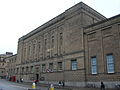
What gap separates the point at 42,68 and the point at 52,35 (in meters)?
9.29

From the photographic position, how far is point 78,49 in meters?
30.4

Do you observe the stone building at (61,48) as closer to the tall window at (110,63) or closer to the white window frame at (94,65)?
the white window frame at (94,65)

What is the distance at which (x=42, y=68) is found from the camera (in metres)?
41.7

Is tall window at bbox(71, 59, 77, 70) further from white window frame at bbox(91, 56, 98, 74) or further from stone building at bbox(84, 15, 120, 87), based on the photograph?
white window frame at bbox(91, 56, 98, 74)

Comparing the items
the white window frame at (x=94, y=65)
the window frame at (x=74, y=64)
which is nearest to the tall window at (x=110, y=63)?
the white window frame at (x=94, y=65)

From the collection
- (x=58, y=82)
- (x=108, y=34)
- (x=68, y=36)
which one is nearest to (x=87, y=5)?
(x=68, y=36)

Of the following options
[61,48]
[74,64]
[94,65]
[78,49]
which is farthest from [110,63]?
[61,48]

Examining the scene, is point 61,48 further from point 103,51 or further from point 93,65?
point 103,51

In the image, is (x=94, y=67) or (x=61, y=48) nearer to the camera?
(x=94, y=67)

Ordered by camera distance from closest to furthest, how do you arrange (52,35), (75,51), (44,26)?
(75,51) < (52,35) < (44,26)

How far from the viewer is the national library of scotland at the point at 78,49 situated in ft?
81.8

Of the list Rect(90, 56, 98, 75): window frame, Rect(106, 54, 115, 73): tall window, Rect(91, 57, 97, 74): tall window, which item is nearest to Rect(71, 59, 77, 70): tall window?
Rect(90, 56, 98, 75): window frame

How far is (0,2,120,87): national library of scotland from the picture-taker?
982 inches

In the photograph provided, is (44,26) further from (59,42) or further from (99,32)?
(99,32)
